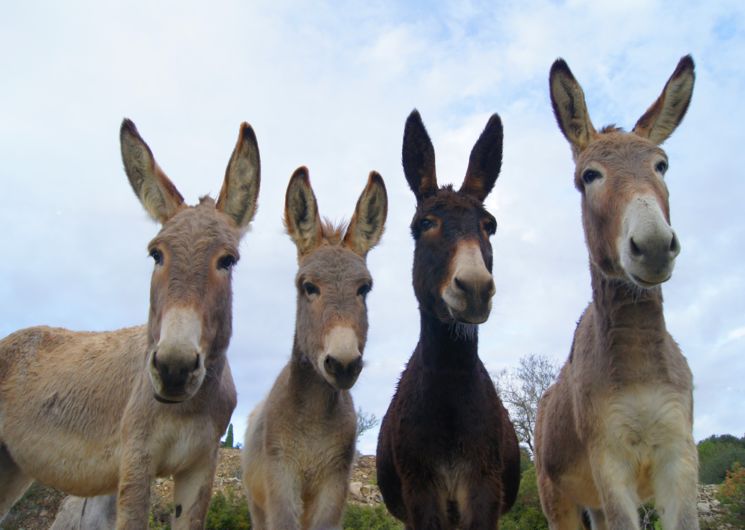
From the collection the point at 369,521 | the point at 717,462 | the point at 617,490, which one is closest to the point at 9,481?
the point at 617,490

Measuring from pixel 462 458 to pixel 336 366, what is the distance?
3.83 feet

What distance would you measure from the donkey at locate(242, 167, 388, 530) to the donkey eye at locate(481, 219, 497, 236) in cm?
116

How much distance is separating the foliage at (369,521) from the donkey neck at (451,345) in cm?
859

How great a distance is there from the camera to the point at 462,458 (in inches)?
188

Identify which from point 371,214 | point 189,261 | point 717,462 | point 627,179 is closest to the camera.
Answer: point 627,179

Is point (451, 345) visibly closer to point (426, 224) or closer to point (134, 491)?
point (426, 224)

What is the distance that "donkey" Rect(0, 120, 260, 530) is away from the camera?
484 centimetres

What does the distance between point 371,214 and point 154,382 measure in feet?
10.4

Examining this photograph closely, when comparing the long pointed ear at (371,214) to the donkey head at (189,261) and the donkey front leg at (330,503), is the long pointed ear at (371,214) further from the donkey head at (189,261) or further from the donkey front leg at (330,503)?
the donkey front leg at (330,503)

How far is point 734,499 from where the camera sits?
46.1ft

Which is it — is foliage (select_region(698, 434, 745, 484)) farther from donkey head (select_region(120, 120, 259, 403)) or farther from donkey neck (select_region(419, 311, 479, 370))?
donkey head (select_region(120, 120, 259, 403))

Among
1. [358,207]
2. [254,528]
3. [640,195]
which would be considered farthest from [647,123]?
[254,528]

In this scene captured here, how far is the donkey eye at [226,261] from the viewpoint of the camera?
5.32 metres

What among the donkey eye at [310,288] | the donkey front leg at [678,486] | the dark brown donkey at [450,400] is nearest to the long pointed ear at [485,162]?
the dark brown donkey at [450,400]
